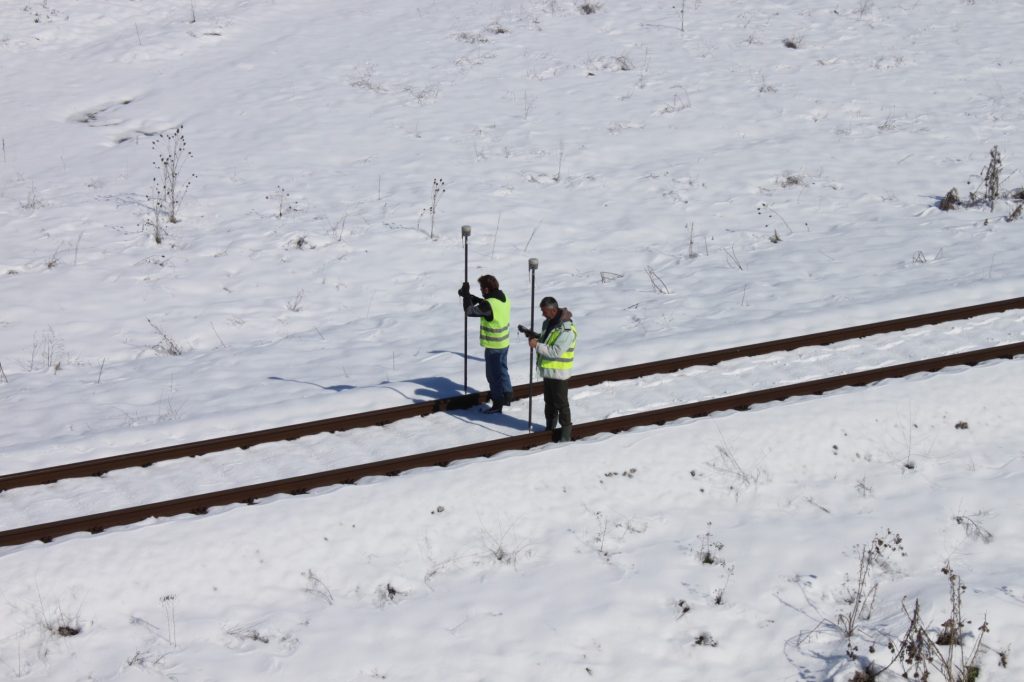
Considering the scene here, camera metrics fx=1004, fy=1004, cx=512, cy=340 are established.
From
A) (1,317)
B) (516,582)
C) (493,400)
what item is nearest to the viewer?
(516,582)

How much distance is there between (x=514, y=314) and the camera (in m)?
15.4

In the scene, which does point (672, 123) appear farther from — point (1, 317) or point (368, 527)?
point (368, 527)

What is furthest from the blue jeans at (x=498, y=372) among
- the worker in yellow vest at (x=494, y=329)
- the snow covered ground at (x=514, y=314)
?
the snow covered ground at (x=514, y=314)

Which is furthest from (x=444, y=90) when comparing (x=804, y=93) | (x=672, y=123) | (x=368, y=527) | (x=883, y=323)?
(x=368, y=527)

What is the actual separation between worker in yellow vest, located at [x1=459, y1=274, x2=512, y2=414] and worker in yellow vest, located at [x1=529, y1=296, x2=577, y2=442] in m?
0.84

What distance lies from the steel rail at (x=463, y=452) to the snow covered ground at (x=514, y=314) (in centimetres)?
27

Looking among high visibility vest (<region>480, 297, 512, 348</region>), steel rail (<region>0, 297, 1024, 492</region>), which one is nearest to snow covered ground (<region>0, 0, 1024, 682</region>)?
steel rail (<region>0, 297, 1024, 492</region>)

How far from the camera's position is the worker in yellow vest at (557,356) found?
10.3 metres

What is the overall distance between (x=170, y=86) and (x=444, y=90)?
6550 mm

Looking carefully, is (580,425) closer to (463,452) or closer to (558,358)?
(558,358)

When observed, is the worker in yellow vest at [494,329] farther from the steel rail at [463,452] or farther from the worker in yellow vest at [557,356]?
the steel rail at [463,452]

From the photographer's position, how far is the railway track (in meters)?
9.20

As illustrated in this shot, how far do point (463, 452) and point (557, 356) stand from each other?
4.54ft

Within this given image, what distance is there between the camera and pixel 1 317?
15.3 meters
